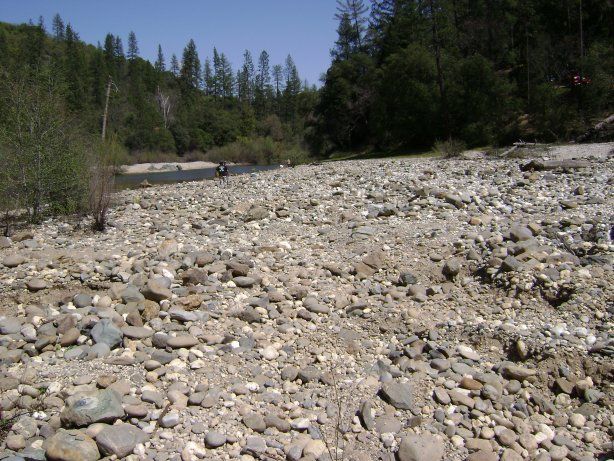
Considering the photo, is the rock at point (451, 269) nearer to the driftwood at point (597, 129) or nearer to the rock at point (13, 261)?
the rock at point (13, 261)

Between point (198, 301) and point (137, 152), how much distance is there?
182 feet

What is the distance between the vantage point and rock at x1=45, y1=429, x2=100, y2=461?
2918 millimetres

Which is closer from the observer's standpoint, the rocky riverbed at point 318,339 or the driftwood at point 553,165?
the rocky riverbed at point 318,339

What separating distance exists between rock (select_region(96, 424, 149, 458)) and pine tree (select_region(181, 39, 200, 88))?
9050cm

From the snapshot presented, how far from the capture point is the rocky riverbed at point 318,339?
3.31 m

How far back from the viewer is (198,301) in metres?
5.21

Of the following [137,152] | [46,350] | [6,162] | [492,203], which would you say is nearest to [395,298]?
[46,350]

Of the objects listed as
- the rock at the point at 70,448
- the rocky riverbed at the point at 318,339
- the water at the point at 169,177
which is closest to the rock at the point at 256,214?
the rocky riverbed at the point at 318,339

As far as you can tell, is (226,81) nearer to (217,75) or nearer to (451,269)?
(217,75)

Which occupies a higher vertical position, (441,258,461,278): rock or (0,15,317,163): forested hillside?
(0,15,317,163): forested hillside

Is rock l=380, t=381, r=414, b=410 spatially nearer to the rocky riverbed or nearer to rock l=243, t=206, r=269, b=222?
the rocky riverbed

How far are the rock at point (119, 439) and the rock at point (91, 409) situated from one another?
12 cm

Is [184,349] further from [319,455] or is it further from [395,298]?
[395,298]

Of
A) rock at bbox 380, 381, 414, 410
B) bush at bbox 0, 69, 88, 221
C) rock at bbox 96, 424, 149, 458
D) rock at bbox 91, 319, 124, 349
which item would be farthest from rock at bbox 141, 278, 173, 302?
bush at bbox 0, 69, 88, 221
